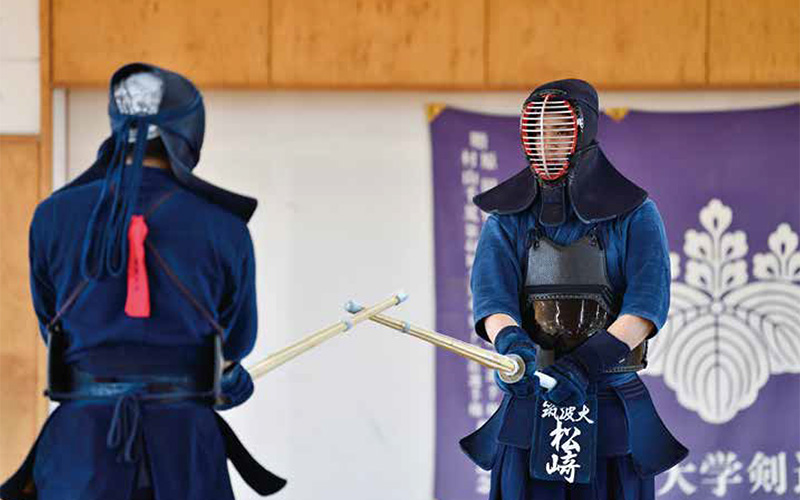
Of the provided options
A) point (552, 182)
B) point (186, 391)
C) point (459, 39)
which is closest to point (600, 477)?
point (552, 182)

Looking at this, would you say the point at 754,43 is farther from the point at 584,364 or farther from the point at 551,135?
the point at 584,364

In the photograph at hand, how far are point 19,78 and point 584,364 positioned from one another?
3276 mm

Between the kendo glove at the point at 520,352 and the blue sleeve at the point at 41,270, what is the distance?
1.14 metres

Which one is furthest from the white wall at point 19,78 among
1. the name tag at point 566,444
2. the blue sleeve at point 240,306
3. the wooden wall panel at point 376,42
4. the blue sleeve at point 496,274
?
the name tag at point 566,444

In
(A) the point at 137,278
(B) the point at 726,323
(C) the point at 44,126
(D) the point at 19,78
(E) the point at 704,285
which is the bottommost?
(B) the point at 726,323

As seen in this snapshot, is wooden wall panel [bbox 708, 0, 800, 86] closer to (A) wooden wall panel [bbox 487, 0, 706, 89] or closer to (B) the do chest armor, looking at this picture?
(A) wooden wall panel [bbox 487, 0, 706, 89]

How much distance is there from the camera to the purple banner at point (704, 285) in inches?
229

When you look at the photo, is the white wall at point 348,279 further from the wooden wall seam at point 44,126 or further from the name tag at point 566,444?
the name tag at point 566,444

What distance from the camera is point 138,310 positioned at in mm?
3090

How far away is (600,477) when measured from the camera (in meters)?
3.76

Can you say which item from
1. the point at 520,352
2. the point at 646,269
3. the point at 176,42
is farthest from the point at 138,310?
the point at 176,42

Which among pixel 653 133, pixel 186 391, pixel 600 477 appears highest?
pixel 653 133

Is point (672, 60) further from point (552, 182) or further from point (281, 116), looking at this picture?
point (552, 182)

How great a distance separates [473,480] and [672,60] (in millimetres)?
1903
